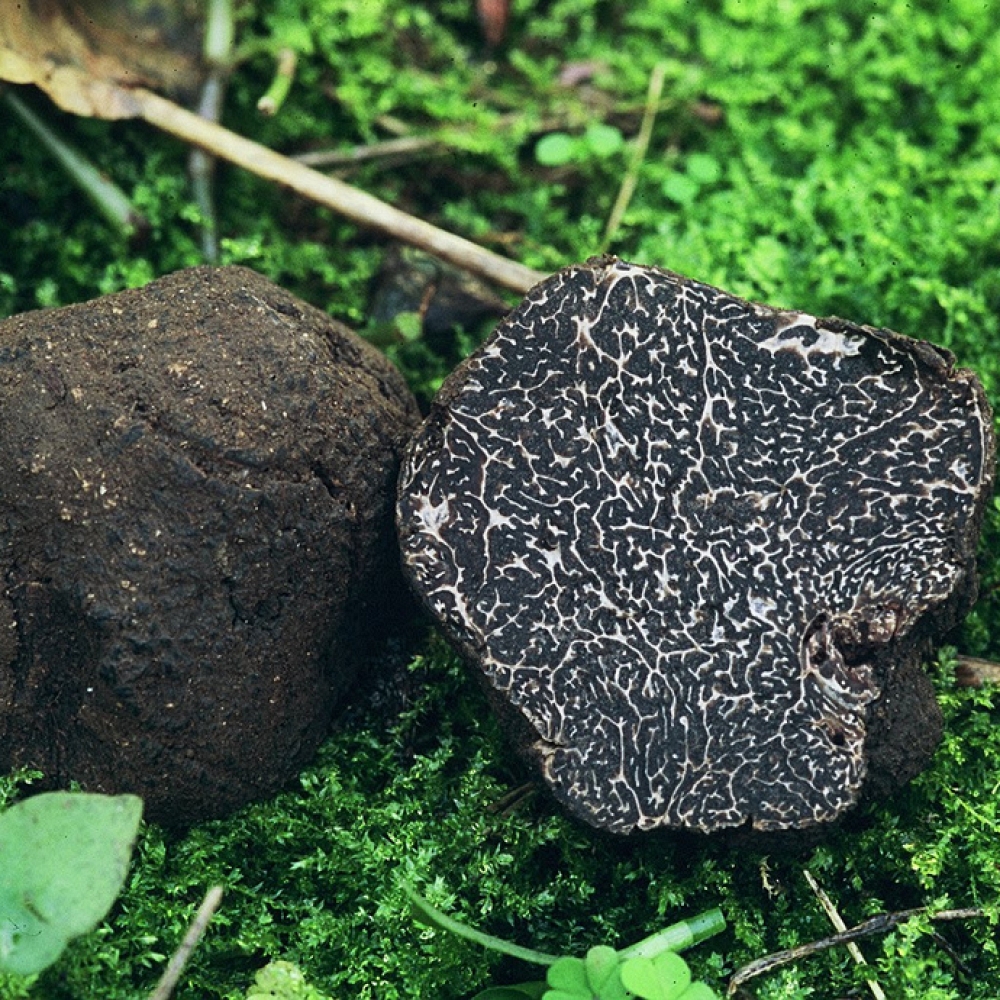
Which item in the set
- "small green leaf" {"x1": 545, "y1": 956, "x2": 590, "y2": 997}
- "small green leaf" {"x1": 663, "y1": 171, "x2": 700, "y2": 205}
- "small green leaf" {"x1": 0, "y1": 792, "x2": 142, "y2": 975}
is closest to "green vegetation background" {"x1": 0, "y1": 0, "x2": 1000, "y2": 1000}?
"small green leaf" {"x1": 663, "y1": 171, "x2": 700, "y2": 205}

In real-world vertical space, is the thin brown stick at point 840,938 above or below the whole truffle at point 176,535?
below

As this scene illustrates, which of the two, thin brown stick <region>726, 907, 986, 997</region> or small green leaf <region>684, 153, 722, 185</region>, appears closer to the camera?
thin brown stick <region>726, 907, 986, 997</region>

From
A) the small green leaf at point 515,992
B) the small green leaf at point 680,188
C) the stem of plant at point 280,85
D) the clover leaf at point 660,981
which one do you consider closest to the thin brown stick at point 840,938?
the clover leaf at point 660,981

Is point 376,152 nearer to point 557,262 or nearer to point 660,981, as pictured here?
point 557,262

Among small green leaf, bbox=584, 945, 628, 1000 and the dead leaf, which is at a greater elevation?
the dead leaf

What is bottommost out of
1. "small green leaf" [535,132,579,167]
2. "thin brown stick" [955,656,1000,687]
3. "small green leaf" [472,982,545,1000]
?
"small green leaf" [472,982,545,1000]

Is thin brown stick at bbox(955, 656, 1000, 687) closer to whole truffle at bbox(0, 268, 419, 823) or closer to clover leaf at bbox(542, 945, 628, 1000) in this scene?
clover leaf at bbox(542, 945, 628, 1000)

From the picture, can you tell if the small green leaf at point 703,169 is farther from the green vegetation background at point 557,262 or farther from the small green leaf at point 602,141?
the small green leaf at point 602,141
